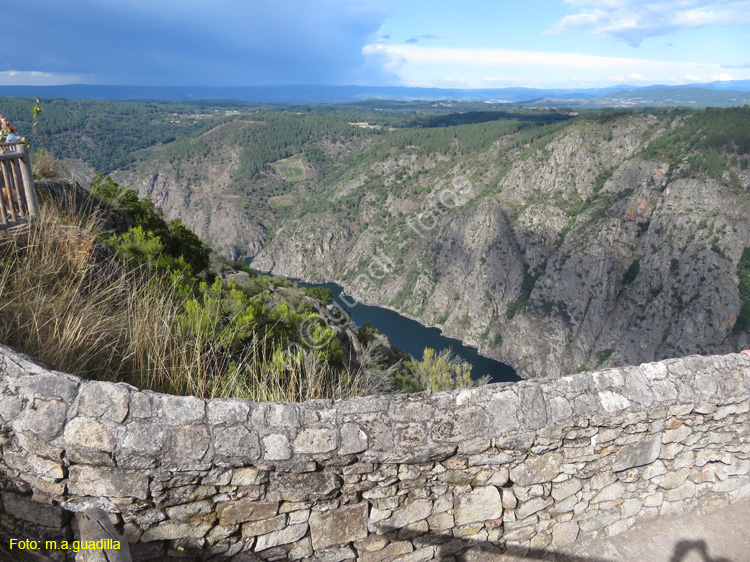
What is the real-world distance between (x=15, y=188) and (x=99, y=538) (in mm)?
3690

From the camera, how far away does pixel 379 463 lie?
8.37 ft

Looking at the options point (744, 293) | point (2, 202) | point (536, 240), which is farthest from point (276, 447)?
point (536, 240)

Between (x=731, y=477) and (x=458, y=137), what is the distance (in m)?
113

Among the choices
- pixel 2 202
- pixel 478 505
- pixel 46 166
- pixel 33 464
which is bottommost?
pixel 478 505

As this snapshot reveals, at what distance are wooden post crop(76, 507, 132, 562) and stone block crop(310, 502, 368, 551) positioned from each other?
102 centimetres

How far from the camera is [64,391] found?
2.19m

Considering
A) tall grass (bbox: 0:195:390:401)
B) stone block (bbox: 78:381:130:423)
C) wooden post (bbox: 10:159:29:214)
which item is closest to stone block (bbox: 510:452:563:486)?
tall grass (bbox: 0:195:390:401)

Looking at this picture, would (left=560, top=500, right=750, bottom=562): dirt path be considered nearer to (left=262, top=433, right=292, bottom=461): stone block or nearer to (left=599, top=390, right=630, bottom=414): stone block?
(left=599, top=390, right=630, bottom=414): stone block

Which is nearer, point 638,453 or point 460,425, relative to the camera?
point 460,425

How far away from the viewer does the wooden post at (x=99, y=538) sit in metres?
1.78

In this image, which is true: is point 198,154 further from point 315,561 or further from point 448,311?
point 315,561

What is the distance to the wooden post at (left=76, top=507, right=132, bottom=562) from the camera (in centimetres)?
178

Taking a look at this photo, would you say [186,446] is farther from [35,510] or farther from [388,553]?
[388,553]

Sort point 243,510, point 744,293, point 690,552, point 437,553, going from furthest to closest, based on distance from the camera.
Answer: point 744,293
point 690,552
point 437,553
point 243,510
